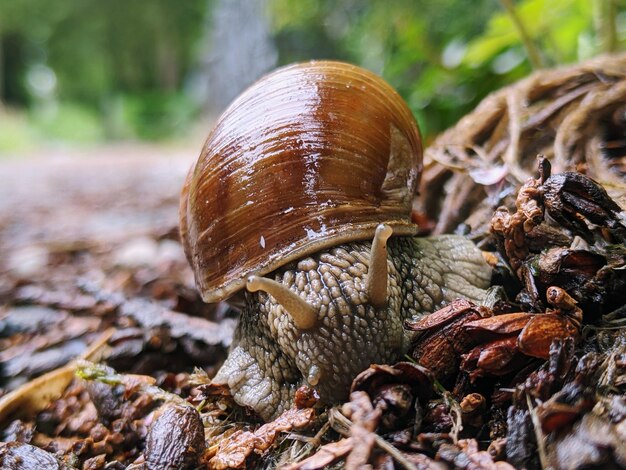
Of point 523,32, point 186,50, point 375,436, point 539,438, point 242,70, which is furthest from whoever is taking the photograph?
point 186,50

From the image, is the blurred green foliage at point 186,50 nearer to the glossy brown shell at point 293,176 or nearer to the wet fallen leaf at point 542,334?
the glossy brown shell at point 293,176

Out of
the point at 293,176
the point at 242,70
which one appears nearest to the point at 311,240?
the point at 293,176

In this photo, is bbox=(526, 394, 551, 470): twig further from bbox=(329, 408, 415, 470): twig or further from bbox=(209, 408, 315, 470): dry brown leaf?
bbox=(209, 408, 315, 470): dry brown leaf

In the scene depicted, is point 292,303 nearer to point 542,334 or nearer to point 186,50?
point 542,334

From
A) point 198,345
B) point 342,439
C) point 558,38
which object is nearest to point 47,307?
point 198,345

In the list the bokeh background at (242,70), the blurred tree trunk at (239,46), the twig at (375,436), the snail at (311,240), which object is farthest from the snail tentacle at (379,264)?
the blurred tree trunk at (239,46)
